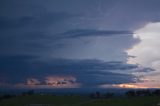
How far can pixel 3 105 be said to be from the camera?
142 metres

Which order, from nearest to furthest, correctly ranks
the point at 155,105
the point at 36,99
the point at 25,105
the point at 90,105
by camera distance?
1. the point at 155,105
2. the point at 90,105
3. the point at 25,105
4. the point at 36,99

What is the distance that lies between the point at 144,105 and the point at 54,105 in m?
30.7

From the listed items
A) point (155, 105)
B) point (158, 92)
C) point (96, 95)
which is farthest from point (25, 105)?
point (158, 92)

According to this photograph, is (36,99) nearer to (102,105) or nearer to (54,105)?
(54,105)

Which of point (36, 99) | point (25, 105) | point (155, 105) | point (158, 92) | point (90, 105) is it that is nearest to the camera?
point (155, 105)

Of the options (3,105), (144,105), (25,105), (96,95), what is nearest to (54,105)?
(25,105)

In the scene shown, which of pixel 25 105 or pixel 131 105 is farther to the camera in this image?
pixel 25 105

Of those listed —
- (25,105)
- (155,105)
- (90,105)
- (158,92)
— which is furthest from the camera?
(158,92)

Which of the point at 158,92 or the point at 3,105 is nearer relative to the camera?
the point at 3,105

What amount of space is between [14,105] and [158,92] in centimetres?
7849

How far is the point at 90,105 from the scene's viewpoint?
124 metres

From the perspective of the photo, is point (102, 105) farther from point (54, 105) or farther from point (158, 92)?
point (158, 92)

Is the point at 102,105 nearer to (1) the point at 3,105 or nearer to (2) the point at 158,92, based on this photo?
(1) the point at 3,105

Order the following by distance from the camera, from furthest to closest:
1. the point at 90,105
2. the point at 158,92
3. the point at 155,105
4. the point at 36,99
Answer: the point at 158,92 < the point at 36,99 < the point at 90,105 < the point at 155,105
